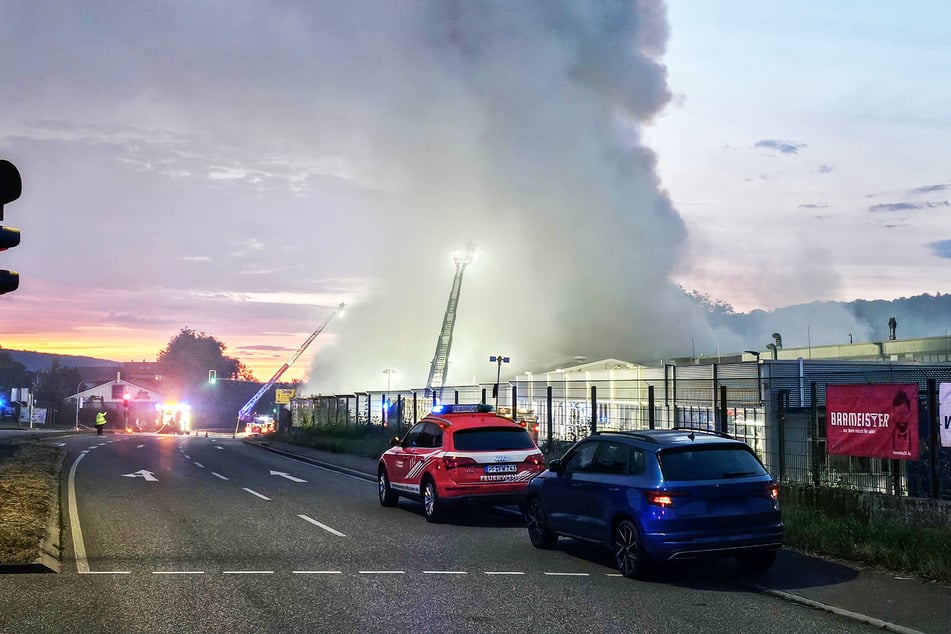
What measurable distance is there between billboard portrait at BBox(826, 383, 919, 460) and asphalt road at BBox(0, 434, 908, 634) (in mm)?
3341

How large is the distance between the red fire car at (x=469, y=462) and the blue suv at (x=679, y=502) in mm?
4033

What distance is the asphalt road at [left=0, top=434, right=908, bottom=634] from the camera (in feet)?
27.3

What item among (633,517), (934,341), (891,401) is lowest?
(633,517)

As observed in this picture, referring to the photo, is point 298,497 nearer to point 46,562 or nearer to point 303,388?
point 46,562

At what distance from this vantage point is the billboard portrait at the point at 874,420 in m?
12.6

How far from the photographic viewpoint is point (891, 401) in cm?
1290

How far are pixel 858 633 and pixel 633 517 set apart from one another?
288 centimetres

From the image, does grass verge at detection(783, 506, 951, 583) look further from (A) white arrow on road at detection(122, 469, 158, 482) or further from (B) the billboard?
(A) white arrow on road at detection(122, 469, 158, 482)

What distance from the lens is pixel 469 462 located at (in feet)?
51.5

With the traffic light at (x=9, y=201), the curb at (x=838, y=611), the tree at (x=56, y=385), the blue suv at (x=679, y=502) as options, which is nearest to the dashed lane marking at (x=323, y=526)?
the blue suv at (x=679, y=502)

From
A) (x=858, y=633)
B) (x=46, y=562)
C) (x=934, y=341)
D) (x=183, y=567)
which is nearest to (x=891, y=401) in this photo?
(x=858, y=633)

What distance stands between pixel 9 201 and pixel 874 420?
11.4 metres

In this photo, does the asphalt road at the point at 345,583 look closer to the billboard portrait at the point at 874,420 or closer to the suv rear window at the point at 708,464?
the suv rear window at the point at 708,464

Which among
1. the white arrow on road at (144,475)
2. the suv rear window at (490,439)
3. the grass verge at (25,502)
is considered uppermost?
the suv rear window at (490,439)
